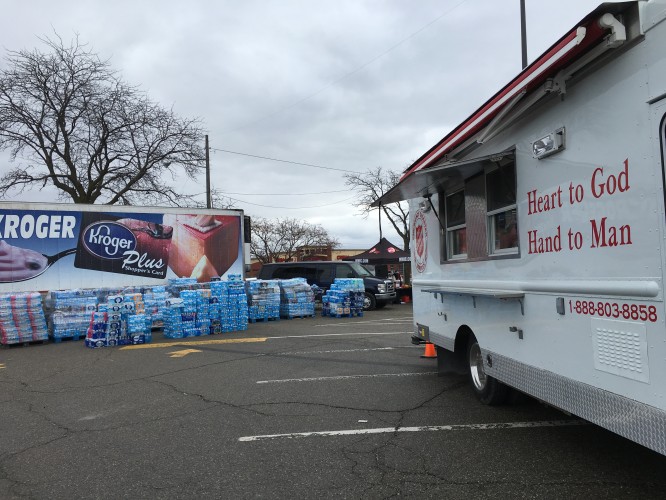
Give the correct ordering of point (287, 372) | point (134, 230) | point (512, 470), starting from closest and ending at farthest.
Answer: point (512, 470) → point (287, 372) → point (134, 230)

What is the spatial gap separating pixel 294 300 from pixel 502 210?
12069mm

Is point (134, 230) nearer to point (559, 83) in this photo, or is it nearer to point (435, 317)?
point (435, 317)

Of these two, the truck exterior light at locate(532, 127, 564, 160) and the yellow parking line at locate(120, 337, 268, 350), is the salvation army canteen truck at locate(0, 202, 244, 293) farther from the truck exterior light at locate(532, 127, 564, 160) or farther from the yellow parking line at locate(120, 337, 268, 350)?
the truck exterior light at locate(532, 127, 564, 160)

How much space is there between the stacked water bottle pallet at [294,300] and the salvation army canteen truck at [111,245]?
2.63m

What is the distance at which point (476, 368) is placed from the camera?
18.5 ft

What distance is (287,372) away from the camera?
25.5ft

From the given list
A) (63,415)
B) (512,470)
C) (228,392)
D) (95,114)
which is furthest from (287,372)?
(95,114)

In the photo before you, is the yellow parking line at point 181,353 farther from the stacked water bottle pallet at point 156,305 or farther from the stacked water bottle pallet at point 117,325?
the stacked water bottle pallet at point 156,305

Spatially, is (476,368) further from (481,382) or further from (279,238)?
(279,238)

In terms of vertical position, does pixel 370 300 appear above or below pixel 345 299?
below

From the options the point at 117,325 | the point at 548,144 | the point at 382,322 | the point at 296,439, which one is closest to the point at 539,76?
the point at 548,144

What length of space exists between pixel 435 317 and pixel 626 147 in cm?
388

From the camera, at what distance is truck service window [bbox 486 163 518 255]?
4426 millimetres

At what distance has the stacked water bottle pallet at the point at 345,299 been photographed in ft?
53.5
